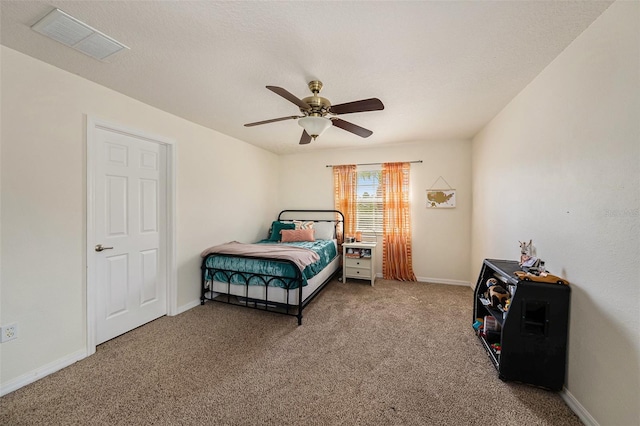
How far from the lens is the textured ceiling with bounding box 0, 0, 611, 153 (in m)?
1.39

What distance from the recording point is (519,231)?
2.35 metres

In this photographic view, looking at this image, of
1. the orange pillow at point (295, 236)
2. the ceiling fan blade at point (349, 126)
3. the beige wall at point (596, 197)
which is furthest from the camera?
the orange pillow at point (295, 236)

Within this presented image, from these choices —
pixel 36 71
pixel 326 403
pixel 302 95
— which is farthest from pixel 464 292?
pixel 36 71

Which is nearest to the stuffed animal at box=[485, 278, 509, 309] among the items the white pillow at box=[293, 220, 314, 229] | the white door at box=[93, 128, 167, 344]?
the white pillow at box=[293, 220, 314, 229]

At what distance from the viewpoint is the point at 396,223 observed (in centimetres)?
434

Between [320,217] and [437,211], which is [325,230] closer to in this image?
[320,217]

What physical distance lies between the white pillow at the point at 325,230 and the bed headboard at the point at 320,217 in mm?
96

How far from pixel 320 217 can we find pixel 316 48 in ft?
11.2

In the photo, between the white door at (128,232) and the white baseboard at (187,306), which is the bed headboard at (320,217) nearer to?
the white baseboard at (187,306)

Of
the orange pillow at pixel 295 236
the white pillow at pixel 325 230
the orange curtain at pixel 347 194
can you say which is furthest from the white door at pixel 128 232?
the orange curtain at pixel 347 194

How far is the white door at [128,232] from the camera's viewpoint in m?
2.33

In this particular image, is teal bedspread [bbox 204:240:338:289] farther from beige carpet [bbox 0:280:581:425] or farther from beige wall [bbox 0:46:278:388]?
beige wall [bbox 0:46:278:388]

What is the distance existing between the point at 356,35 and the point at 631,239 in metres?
1.93

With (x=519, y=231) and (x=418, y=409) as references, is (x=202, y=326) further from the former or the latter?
(x=519, y=231)
